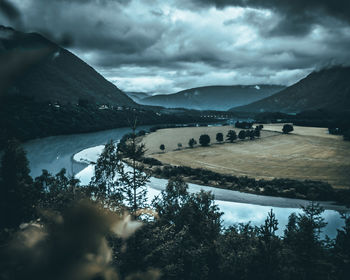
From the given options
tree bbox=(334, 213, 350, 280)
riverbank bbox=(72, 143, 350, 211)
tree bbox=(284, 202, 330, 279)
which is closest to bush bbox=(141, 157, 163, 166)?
riverbank bbox=(72, 143, 350, 211)

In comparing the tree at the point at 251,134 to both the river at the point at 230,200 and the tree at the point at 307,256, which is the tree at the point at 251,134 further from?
the tree at the point at 307,256

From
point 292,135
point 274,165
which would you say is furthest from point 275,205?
point 292,135

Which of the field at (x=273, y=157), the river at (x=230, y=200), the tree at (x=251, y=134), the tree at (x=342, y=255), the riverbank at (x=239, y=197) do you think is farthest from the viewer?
the tree at (x=251, y=134)

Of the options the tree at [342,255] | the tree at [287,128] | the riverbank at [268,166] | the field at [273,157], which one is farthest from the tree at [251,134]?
the tree at [342,255]

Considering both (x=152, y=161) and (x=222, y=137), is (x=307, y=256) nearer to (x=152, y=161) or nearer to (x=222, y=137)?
(x=152, y=161)

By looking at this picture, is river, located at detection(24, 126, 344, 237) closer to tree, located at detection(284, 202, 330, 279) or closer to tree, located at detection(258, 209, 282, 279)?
tree, located at detection(284, 202, 330, 279)

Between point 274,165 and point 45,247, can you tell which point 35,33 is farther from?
point 274,165
